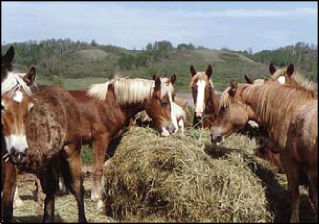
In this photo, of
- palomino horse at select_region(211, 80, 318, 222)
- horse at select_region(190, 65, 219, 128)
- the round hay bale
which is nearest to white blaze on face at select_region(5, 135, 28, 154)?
the round hay bale

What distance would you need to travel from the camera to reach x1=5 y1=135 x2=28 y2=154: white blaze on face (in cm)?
378

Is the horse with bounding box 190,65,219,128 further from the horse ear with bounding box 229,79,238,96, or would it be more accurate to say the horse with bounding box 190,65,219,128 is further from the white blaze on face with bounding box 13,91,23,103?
the white blaze on face with bounding box 13,91,23,103

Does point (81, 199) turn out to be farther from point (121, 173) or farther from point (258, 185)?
point (258, 185)

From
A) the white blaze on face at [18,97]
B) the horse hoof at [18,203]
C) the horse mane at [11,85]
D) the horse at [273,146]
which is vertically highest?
the horse mane at [11,85]

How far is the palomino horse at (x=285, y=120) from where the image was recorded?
15.1ft

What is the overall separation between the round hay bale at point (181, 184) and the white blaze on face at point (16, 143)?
174 centimetres

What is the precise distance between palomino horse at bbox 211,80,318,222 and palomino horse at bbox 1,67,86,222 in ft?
5.81

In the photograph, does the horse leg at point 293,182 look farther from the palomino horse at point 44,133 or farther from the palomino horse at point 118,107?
the palomino horse at point 118,107

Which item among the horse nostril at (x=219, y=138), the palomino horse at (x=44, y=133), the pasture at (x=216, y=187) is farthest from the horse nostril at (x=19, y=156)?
the horse nostril at (x=219, y=138)

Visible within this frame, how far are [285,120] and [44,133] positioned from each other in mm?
2485

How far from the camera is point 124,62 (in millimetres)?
19484

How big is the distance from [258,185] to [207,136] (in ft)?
3.75

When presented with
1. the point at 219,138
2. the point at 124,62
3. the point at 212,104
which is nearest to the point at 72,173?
the point at 219,138

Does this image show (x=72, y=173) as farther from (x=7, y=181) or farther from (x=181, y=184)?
(x=181, y=184)
